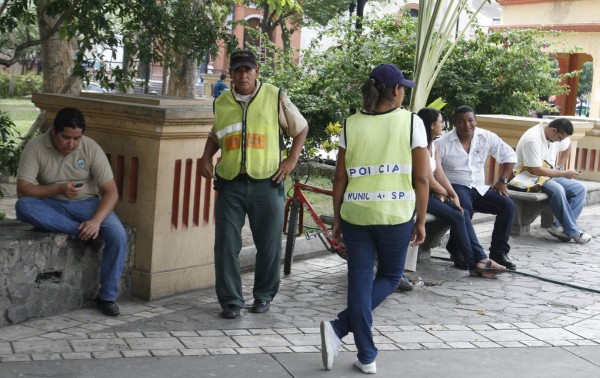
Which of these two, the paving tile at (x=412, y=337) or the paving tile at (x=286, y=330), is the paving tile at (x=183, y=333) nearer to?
the paving tile at (x=286, y=330)

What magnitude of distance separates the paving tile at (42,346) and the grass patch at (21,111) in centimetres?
1912

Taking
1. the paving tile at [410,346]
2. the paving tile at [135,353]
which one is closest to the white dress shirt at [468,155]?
the paving tile at [410,346]

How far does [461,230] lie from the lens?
874cm

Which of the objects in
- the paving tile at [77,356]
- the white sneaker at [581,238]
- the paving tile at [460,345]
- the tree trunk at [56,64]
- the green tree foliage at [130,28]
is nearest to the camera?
the paving tile at [77,356]

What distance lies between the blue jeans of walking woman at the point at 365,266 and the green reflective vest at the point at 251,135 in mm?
1202

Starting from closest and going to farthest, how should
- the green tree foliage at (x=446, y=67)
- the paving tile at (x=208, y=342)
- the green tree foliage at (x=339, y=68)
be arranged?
the paving tile at (x=208, y=342) → the green tree foliage at (x=339, y=68) → the green tree foliage at (x=446, y=67)

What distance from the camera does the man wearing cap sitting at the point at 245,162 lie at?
6.90 m

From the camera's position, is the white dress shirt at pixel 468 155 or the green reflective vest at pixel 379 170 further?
the white dress shirt at pixel 468 155

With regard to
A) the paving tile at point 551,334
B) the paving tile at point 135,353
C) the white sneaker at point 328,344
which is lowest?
the paving tile at point 135,353

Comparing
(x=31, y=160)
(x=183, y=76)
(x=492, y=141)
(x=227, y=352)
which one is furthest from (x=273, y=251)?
(x=183, y=76)

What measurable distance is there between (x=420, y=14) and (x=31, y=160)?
4.12m

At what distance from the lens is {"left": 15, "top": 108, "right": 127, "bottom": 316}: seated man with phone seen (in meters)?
6.75

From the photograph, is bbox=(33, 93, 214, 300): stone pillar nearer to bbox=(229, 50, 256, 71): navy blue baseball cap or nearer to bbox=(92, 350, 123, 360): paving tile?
bbox=(229, 50, 256, 71): navy blue baseball cap

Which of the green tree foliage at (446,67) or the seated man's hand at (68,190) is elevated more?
the green tree foliage at (446,67)
